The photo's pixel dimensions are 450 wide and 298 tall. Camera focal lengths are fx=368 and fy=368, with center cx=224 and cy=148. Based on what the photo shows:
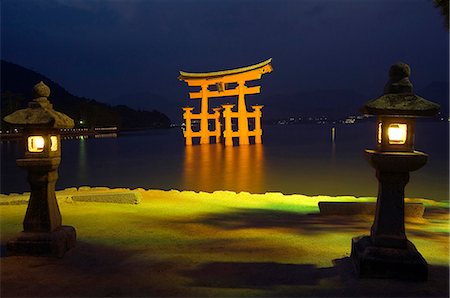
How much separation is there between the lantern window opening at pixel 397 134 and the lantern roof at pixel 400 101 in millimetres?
159

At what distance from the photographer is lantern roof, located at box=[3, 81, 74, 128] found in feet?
14.7

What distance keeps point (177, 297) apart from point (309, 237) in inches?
109

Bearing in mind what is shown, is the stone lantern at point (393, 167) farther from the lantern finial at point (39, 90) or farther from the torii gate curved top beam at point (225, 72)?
the torii gate curved top beam at point (225, 72)

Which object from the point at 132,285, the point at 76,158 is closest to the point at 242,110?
the point at 76,158

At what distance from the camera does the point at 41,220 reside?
4.50 m

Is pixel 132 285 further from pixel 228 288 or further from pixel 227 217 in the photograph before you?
pixel 227 217

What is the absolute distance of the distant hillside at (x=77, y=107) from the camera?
5850 centimetres

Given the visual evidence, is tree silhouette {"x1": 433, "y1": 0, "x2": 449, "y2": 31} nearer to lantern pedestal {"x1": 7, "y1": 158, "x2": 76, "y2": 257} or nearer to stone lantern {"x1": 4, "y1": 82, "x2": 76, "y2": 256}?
stone lantern {"x1": 4, "y1": 82, "x2": 76, "y2": 256}

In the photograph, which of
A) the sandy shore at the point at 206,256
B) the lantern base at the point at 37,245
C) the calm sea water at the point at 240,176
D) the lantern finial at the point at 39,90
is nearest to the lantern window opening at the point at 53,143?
the lantern finial at the point at 39,90

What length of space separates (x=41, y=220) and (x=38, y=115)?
1288 millimetres

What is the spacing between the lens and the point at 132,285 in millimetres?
3566

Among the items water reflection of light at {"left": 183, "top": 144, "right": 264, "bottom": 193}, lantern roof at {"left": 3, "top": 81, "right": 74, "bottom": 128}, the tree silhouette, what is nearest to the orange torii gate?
water reflection of light at {"left": 183, "top": 144, "right": 264, "bottom": 193}

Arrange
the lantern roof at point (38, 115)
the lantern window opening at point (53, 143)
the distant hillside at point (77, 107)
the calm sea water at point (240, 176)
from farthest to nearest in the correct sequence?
1. the distant hillside at point (77, 107)
2. the calm sea water at point (240, 176)
3. the lantern window opening at point (53, 143)
4. the lantern roof at point (38, 115)

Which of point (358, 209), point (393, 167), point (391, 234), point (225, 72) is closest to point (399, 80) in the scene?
point (393, 167)
